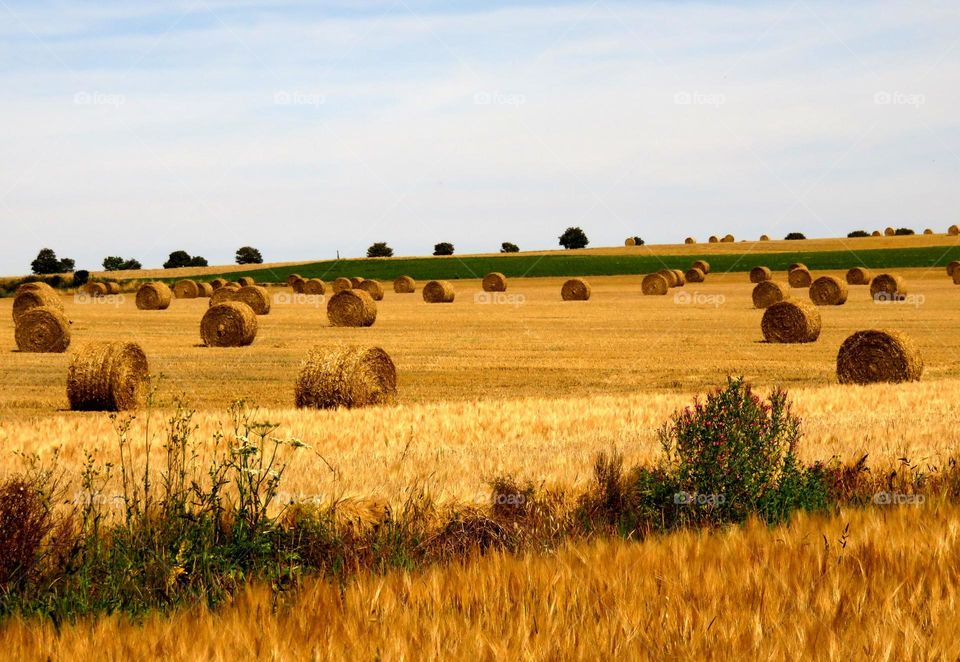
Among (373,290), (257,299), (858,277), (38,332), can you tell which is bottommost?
(38,332)

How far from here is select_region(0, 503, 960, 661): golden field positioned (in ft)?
15.2

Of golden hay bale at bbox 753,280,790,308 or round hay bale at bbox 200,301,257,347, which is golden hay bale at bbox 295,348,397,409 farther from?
golden hay bale at bbox 753,280,790,308

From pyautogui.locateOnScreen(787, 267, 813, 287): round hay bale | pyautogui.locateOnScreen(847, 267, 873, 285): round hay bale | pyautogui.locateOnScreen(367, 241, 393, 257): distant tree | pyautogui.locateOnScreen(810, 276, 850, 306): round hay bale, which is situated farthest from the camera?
pyautogui.locateOnScreen(367, 241, 393, 257): distant tree

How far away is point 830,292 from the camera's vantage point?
51.2 metres

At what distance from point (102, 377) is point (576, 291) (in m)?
43.4

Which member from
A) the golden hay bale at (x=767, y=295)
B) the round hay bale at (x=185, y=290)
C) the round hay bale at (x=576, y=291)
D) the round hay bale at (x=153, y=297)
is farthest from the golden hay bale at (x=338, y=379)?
the round hay bale at (x=185, y=290)

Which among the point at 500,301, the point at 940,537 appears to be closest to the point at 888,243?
the point at 500,301

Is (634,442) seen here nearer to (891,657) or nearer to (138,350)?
(891,657)

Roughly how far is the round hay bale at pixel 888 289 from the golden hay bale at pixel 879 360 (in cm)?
3338

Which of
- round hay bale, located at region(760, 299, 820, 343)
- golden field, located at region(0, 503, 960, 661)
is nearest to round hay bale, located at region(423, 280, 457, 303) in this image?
round hay bale, located at region(760, 299, 820, 343)

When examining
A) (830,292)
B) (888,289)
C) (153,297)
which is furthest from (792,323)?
(153,297)

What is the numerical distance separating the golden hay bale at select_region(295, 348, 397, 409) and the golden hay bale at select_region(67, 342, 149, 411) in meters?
3.56

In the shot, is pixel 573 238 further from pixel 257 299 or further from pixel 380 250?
pixel 257 299

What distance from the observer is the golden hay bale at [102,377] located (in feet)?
66.7
